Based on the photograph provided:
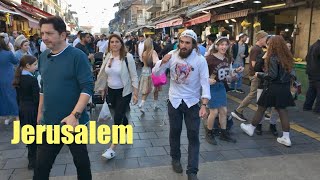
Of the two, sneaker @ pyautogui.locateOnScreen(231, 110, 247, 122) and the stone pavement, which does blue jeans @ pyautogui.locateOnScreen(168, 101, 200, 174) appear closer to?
the stone pavement

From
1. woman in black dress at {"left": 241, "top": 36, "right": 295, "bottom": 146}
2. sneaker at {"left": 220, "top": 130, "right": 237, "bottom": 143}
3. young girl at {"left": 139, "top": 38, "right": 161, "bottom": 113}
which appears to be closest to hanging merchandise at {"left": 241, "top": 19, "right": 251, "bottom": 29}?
young girl at {"left": 139, "top": 38, "right": 161, "bottom": 113}

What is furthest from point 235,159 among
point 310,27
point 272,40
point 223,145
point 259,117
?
point 310,27

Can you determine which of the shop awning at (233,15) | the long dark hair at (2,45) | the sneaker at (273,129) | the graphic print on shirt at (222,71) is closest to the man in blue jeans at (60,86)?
the graphic print on shirt at (222,71)

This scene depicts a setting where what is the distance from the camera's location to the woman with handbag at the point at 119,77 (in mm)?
4648

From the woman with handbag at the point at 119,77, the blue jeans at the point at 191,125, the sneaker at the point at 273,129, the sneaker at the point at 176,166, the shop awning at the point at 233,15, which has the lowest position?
the sneaker at the point at 176,166

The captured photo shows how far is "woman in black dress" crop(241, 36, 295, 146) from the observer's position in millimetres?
5008

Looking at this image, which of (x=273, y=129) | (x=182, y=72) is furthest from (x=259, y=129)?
(x=182, y=72)

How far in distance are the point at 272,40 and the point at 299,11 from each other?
6029mm

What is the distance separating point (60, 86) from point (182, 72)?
1.51 m

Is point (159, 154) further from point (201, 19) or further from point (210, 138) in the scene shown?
point (201, 19)

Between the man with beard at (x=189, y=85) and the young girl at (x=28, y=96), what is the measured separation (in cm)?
163

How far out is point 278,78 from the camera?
16.8 ft

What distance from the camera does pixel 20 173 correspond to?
415 centimetres

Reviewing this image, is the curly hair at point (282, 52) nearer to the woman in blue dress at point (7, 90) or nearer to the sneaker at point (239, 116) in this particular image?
the sneaker at point (239, 116)
